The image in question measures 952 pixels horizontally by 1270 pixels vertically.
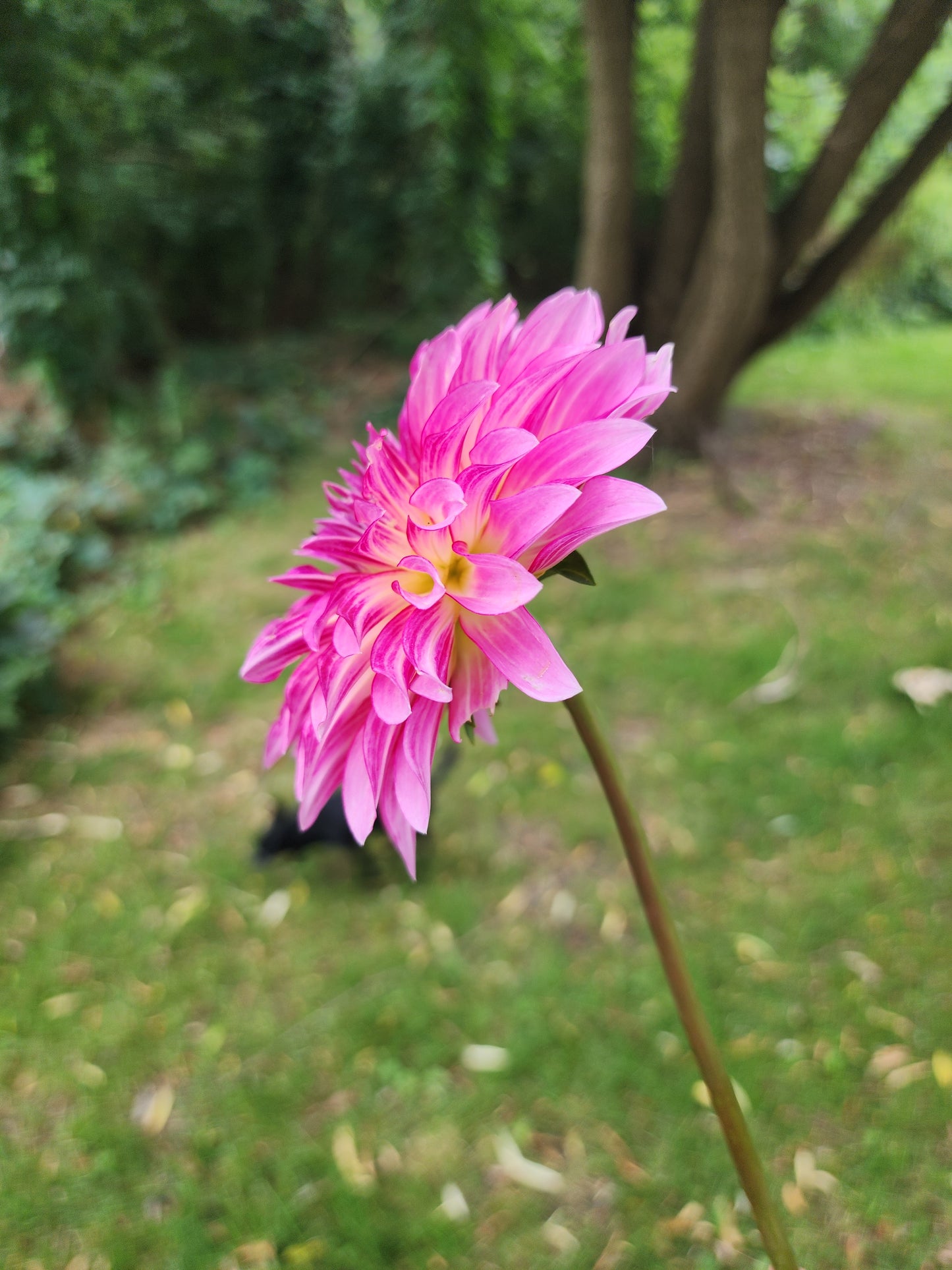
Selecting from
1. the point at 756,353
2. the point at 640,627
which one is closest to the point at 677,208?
the point at 756,353

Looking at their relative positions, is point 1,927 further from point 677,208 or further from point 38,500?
point 677,208

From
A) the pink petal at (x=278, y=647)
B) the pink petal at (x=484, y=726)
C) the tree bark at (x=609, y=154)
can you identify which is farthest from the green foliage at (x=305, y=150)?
the pink petal at (x=484, y=726)

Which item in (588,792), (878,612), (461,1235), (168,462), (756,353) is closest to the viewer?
(461,1235)

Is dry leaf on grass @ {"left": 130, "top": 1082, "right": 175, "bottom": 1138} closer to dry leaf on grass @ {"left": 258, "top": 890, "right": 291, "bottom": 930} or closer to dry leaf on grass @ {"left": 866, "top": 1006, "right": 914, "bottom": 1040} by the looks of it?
dry leaf on grass @ {"left": 258, "top": 890, "right": 291, "bottom": 930}

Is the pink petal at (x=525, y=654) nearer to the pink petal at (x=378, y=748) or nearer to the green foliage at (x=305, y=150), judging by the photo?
the pink petal at (x=378, y=748)

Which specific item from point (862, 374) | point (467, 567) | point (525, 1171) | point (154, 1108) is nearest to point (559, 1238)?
point (525, 1171)

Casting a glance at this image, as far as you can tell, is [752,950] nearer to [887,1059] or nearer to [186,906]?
[887,1059]
